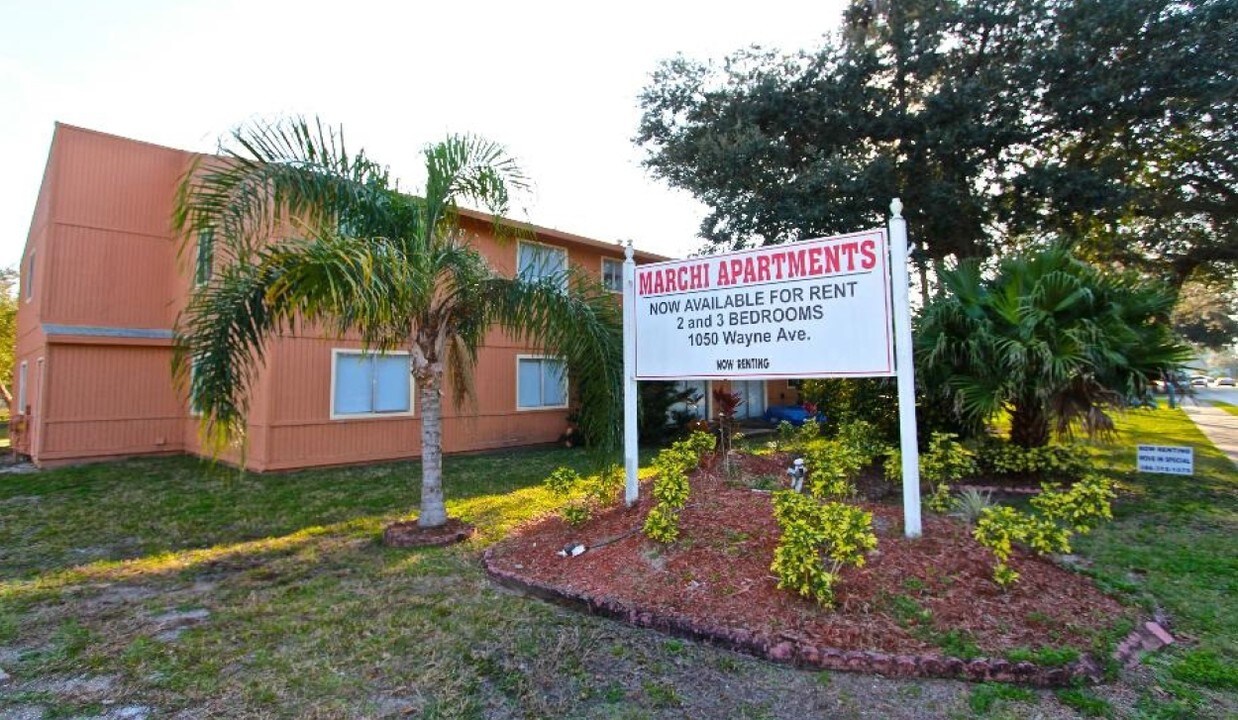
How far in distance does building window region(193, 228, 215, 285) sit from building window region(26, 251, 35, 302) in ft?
43.1

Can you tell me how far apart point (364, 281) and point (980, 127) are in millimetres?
11735

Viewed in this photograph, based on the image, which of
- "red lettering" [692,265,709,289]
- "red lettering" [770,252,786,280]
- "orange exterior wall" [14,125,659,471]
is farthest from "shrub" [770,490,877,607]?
"orange exterior wall" [14,125,659,471]

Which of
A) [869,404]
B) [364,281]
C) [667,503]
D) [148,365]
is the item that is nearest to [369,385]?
[148,365]

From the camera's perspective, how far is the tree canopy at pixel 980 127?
10656mm

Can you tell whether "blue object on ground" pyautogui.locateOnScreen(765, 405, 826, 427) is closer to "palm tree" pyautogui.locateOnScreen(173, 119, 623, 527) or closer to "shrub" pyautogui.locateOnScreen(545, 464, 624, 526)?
"shrub" pyautogui.locateOnScreen(545, 464, 624, 526)

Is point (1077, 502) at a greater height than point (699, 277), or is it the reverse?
point (699, 277)

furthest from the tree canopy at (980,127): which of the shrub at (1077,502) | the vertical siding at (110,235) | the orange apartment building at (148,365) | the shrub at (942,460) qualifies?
the vertical siding at (110,235)

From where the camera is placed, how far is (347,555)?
568 cm

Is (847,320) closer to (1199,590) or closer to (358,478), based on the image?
(1199,590)

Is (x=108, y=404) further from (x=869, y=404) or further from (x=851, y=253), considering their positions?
(x=869, y=404)

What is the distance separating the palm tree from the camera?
4.80m

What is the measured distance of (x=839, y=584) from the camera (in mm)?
4008

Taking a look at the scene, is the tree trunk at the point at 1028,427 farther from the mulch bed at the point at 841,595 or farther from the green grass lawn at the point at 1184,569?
the mulch bed at the point at 841,595

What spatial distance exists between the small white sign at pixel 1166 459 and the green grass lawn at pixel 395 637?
442 millimetres
